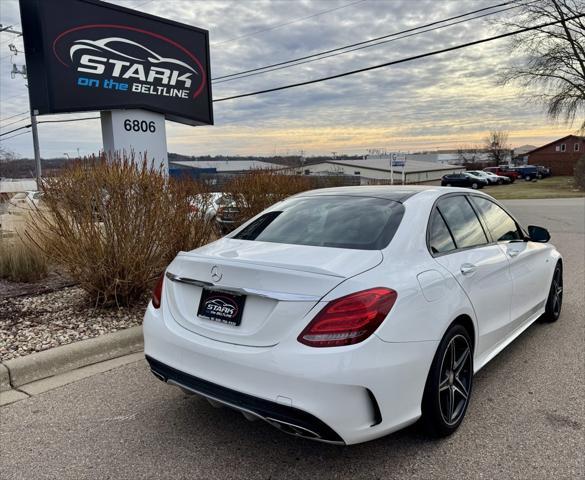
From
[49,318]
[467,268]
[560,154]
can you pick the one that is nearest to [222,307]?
[467,268]

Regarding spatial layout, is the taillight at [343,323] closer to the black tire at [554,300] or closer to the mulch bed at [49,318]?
the mulch bed at [49,318]

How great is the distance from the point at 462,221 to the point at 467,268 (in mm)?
592

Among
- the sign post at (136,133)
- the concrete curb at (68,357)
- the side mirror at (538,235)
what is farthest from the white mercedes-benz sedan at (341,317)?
the sign post at (136,133)

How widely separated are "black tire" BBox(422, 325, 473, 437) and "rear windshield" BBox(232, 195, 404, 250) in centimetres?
76

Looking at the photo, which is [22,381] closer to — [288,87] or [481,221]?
[481,221]

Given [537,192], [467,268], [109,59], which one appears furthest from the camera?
[537,192]

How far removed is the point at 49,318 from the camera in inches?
199

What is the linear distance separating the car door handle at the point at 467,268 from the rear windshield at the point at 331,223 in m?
0.54

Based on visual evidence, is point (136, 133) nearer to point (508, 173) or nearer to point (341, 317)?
point (341, 317)

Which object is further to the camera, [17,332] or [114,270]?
[114,270]

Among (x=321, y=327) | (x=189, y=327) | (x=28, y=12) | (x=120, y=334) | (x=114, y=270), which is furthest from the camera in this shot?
(x=28, y=12)

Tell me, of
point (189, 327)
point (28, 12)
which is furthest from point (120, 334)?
point (28, 12)

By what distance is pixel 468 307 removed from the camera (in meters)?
3.12

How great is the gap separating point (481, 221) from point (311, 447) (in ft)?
7.50
